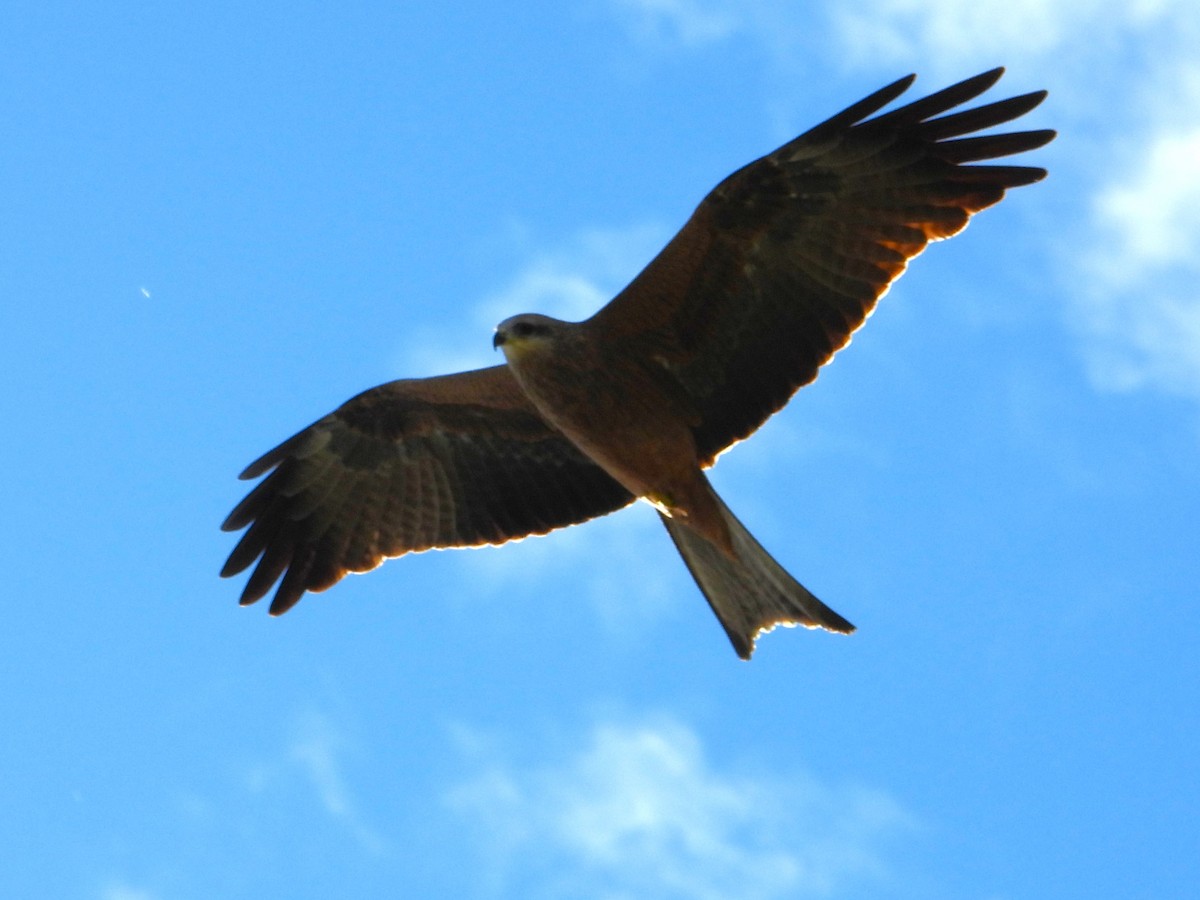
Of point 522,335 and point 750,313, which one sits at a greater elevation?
point 750,313

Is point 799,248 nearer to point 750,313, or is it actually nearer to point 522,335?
point 750,313

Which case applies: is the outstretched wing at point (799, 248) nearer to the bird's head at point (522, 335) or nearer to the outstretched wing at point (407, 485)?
the bird's head at point (522, 335)

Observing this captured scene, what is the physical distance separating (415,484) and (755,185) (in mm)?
2862

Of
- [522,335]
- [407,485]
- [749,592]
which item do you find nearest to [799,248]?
[522,335]

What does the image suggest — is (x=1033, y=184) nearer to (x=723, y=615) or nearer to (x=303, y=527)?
(x=723, y=615)

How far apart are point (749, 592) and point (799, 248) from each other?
1.80m

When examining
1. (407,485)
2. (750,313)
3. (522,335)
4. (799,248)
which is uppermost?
(799,248)

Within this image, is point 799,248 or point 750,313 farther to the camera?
point 750,313

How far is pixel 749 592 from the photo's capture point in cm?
845

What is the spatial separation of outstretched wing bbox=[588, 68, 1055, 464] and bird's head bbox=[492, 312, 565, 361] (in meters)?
0.31

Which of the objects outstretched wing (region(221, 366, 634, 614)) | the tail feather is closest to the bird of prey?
the tail feather

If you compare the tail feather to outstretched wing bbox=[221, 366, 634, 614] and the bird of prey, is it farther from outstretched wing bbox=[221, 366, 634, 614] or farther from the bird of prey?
outstretched wing bbox=[221, 366, 634, 614]

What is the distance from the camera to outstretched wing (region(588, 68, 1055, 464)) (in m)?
8.11

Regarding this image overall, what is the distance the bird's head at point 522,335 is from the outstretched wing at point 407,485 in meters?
1.09
